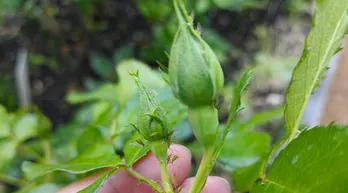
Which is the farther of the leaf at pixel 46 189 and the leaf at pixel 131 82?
the leaf at pixel 131 82

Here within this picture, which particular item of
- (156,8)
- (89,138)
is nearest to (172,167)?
(89,138)

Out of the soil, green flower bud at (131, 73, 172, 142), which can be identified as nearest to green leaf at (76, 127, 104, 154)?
green flower bud at (131, 73, 172, 142)

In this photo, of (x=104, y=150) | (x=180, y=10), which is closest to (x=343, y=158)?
(x=180, y=10)

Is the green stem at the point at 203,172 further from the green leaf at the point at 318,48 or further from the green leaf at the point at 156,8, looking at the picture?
the green leaf at the point at 156,8

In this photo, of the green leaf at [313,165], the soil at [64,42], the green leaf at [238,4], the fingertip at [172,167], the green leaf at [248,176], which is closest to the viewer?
the green leaf at [313,165]

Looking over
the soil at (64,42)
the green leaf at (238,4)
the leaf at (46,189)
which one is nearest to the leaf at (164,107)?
the leaf at (46,189)
